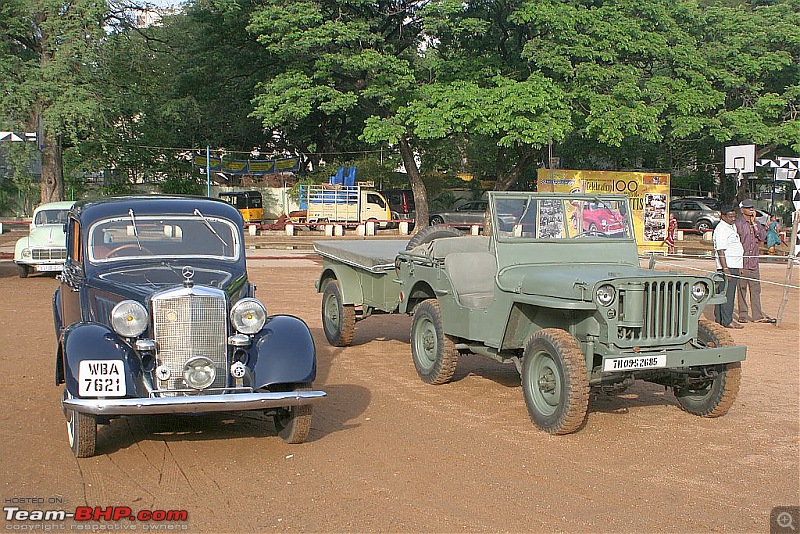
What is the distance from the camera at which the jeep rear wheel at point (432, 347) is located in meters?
8.73

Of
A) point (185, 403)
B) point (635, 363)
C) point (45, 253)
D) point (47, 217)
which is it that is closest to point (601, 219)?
point (635, 363)

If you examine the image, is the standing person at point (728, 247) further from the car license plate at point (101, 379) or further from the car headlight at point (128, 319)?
the car license plate at point (101, 379)

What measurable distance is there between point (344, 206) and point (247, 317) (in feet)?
107

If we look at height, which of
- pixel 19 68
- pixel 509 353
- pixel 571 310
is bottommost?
pixel 509 353

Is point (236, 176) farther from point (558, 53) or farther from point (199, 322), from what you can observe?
point (199, 322)

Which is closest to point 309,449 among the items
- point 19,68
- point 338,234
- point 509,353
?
point 509,353

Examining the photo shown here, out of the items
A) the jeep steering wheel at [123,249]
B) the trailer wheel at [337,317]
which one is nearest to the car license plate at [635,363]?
the jeep steering wheel at [123,249]

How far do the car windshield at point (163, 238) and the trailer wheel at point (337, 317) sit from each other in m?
3.49

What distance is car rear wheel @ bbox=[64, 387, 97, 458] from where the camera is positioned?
6.05 meters

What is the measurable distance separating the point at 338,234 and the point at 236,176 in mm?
11295

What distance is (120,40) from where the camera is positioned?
3128cm

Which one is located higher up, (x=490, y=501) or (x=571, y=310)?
(x=571, y=310)

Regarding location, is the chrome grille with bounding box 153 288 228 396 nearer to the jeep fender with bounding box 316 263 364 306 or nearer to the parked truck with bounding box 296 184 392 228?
the jeep fender with bounding box 316 263 364 306

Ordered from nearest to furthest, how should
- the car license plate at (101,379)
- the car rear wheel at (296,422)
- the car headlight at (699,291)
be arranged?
1. the car license plate at (101,379)
2. the car rear wheel at (296,422)
3. the car headlight at (699,291)
